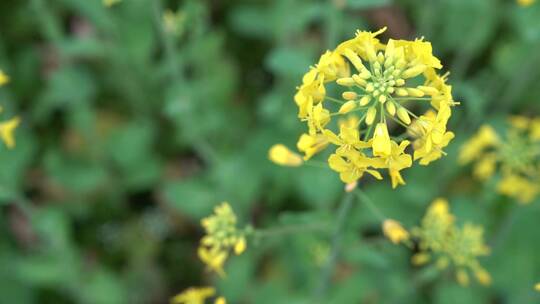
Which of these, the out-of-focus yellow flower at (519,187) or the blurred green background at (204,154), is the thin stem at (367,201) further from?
the out-of-focus yellow flower at (519,187)

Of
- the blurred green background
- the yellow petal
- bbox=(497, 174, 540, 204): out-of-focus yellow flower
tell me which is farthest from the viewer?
the blurred green background

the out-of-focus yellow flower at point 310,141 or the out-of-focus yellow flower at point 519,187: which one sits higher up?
the out-of-focus yellow flower at point 519,187

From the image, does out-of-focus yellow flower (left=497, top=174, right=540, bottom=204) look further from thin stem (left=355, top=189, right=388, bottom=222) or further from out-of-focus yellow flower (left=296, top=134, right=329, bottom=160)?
out-of-focus yellow flower (left=296, top=134, right=329, bottom=160)

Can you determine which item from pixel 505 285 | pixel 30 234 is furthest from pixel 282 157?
pixel 30 234

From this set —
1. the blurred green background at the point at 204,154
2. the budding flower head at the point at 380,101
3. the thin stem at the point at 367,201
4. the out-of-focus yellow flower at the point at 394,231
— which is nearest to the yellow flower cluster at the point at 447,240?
the out-of-focus yellow flower at the point at 394,231

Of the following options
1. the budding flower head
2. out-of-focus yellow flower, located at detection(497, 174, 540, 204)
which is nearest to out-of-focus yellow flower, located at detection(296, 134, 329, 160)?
the budding flower head

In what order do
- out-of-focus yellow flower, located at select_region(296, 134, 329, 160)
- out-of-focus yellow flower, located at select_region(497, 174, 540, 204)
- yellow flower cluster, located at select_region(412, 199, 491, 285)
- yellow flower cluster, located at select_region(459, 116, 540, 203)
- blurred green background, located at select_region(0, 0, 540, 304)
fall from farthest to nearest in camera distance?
blurred green background, located at select_region(0, 0, 540, 304), out-of-focus yellow flower, located at select_region(497, 174, 540, 204), yellow flower cluster, located at select_region(459, 116, 540, 203), yellow flower cluster, located at select_region(412, 199, 491, 285), out-of-focus yellow flower, located at select_region(296, 134, 329, 160)

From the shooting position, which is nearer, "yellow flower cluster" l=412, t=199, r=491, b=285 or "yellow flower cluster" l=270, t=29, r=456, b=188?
"yellow flower cluster" l=270, t=29, r=456, b=188
